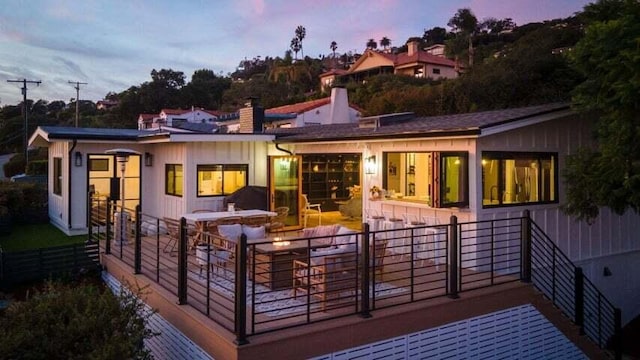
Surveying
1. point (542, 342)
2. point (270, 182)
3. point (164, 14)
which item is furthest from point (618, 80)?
point (164, 14)

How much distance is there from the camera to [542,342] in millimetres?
7668

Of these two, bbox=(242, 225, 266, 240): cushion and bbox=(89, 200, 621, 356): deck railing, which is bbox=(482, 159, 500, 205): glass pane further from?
bbox=(242, 225, 266, 240): cushion

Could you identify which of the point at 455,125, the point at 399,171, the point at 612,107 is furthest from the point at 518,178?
the point at 399,171

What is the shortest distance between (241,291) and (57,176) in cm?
1312

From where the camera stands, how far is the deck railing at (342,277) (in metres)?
5.64

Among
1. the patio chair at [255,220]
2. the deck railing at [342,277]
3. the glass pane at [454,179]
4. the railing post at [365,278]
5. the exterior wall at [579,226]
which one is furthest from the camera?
the patio chair at [255,220]

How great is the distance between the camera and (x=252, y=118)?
14336 mm

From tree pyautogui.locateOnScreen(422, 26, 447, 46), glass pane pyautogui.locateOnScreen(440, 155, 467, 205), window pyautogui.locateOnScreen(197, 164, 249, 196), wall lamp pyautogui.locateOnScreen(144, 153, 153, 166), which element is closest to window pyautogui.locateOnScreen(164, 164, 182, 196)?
window pyautogui.locateOnScreen(197, 164, 249, 196)

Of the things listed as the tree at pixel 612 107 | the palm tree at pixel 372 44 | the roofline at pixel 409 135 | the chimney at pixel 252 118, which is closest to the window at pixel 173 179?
the chimney at pixel 252 118

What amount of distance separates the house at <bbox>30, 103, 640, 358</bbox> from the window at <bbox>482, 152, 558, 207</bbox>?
19 millimetres

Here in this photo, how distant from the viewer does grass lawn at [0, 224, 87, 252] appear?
12.3 metres

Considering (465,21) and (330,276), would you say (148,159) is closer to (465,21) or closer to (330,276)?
(330,276)

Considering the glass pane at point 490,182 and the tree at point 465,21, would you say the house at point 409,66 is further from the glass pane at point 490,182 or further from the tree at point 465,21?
the glass pane at point 490,182

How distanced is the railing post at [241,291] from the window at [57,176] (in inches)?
491
